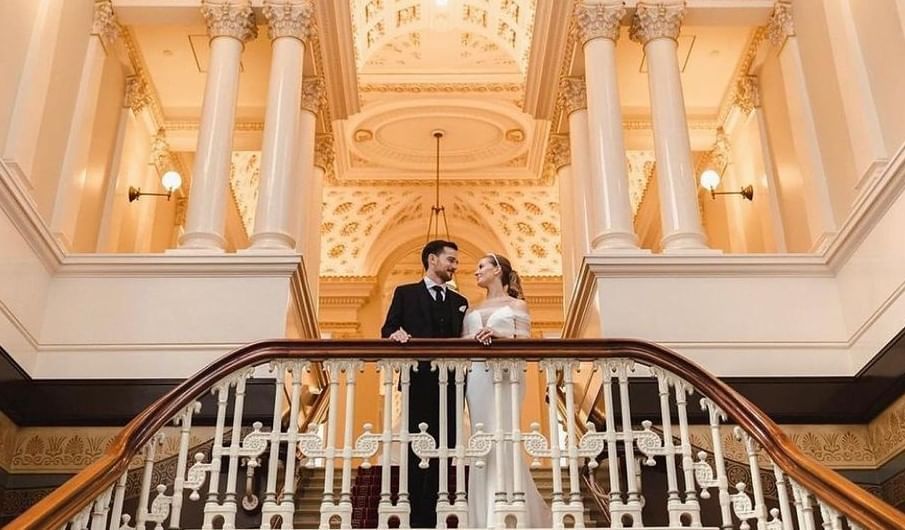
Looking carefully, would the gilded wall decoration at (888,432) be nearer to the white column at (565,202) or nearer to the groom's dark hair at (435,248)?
the groom's dark hair at (435,248)

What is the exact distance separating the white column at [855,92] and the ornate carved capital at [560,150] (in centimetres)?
450

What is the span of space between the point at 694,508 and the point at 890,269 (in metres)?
3.75

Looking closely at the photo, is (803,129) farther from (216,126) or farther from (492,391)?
(216,126)

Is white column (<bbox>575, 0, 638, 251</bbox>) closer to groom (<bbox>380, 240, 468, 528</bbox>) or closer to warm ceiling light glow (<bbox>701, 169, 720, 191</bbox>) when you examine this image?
warm ceiling light glow (<bbox>701, 169, 720, 191</bbox>)

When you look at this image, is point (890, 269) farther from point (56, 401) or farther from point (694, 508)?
point (56, 401)

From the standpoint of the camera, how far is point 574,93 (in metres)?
12.0

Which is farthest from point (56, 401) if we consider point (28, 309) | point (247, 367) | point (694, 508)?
point (694, 508)

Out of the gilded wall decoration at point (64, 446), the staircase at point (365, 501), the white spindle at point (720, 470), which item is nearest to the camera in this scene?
the white spindle at point (720, 470)

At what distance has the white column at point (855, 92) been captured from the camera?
8234mm

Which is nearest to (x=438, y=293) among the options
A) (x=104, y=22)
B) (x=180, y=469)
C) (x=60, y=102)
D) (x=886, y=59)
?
(x=180, y=469)

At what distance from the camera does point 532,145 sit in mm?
16969

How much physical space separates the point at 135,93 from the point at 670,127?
6.52 metres

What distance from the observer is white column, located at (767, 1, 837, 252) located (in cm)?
938

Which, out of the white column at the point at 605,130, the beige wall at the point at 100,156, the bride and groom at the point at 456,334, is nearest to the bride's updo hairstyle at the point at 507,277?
the bride and groom at the point at 456,334
